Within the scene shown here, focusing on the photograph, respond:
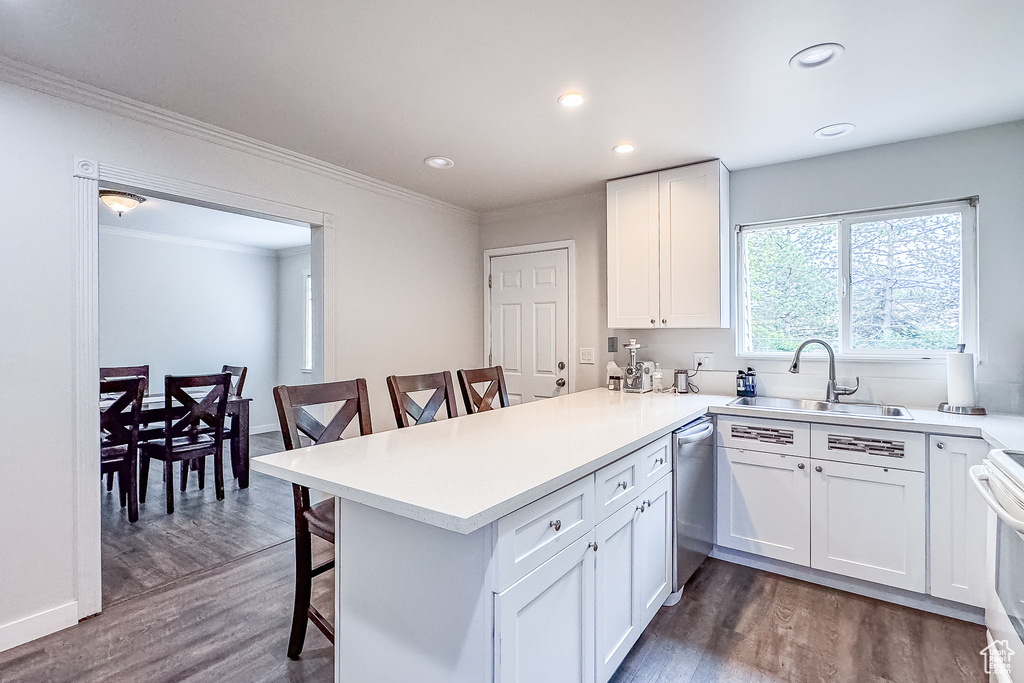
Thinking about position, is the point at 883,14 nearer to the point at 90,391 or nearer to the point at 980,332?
the point at 980,332

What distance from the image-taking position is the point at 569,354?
3855 millimetres

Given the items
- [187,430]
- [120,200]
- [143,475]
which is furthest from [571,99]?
[143,475]

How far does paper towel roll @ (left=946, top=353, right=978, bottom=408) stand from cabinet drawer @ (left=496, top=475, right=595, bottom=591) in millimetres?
2075

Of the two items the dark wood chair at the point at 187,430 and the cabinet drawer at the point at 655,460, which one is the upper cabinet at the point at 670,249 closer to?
the cabinet drawer at the point at 655,460

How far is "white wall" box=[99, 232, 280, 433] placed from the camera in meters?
5.16

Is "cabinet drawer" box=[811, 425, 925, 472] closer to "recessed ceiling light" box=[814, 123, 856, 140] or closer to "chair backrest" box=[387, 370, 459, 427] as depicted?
"recessed ceiling light" box=[814, 123, 856, 140]

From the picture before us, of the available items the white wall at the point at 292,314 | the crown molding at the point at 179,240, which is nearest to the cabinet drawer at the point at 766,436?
the white wall at the point at 292,314

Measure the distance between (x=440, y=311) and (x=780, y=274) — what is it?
2.48 meters

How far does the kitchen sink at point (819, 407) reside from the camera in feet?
8.16

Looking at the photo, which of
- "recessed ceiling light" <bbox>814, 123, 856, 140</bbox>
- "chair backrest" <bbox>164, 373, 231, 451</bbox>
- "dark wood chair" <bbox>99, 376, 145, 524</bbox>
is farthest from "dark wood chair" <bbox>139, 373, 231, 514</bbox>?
"recessed ceiling light" <bbox>814, 123, 856, 140</bbox>

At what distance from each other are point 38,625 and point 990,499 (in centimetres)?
346

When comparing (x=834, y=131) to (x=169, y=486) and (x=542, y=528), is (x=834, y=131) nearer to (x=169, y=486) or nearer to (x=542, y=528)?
(x=542, y=528)

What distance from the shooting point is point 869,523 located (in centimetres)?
228

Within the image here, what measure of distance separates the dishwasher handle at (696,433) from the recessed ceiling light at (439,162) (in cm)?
208
